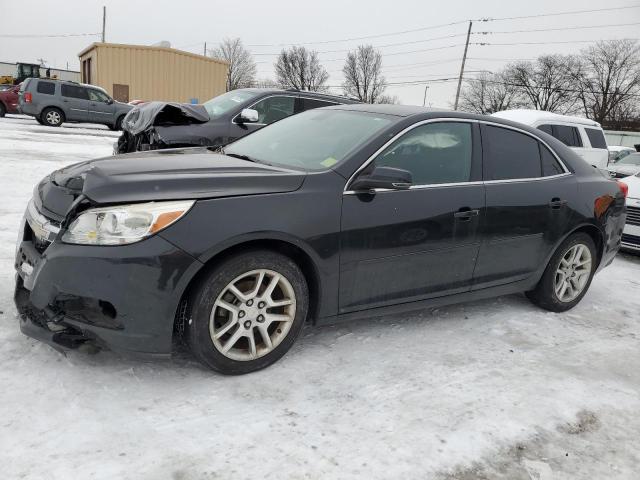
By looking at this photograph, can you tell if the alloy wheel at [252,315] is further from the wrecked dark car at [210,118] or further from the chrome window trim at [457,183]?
the wrecked dark car at [210,118]

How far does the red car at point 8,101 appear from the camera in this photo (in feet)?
71.8

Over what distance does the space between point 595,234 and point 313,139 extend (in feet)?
8.50

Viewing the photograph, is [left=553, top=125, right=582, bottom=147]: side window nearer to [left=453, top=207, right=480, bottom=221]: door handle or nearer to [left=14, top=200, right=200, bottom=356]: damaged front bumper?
[left=453, top=207, right=480, bottom=221]: door handle

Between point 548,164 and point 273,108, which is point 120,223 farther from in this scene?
point 273,108

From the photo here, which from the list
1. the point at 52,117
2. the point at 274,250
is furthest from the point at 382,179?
the point at 52,117

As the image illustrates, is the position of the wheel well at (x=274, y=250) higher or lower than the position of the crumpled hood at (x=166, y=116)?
lower

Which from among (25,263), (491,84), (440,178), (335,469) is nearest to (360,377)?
(335,469)

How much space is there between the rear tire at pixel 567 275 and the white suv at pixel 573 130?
6.32 m

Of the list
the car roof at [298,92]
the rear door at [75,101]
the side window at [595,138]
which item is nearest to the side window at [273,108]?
the car roof at [298,92]

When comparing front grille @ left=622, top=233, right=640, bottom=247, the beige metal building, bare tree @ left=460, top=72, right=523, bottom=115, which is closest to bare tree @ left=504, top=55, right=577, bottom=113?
bare tree @ left=460, top=72, right=523, bottom=115

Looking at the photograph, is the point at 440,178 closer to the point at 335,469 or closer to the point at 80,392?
the point at 335,469

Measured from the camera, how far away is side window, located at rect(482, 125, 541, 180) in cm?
383

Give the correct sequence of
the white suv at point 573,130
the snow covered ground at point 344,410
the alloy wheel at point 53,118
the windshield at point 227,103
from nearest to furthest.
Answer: the snow covered ground at point 344,410 < the windshield at point 227,103 < the white suv at point 573,130 < the alloy wheel at point 53,118

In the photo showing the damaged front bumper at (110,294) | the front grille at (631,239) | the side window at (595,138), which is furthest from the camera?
the side window at (595,138)
